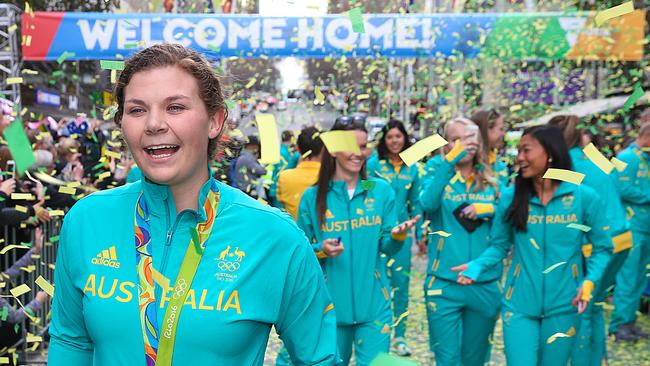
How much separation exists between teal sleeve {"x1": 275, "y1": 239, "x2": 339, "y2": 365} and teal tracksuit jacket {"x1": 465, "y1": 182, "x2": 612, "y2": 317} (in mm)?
2746

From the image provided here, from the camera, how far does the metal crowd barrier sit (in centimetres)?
575

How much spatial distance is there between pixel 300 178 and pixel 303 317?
13.6 ft

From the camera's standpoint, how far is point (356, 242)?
15.4 feet

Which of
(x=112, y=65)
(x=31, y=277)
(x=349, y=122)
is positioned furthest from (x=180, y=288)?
(x=31, y=277)

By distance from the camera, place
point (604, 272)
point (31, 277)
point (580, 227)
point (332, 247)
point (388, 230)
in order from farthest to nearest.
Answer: point (31, 277) → point (604, 272) → point (388, 230) → point (580, 227) → point (332, 247)

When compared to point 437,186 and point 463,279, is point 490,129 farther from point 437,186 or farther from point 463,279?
point 463,279

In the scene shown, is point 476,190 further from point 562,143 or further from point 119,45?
point 119,45

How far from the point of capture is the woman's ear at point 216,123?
2.10 meters

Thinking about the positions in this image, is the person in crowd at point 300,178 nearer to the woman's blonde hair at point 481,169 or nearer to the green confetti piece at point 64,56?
the woman's blonde hair at point 481,169

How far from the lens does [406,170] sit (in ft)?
25.2

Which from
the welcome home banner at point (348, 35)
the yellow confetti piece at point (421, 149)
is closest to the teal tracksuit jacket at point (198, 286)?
the yellow confetti piece at point (421, 149)

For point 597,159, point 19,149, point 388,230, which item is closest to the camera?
point 19,149

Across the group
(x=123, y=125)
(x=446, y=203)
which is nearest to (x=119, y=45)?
(x=446, y=203)

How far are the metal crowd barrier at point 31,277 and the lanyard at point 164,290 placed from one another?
3.76 metres
